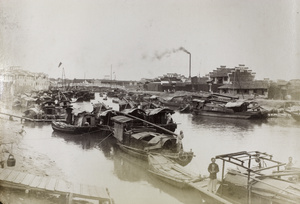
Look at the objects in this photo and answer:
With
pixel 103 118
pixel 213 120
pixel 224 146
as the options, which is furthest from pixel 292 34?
pixel 213 120

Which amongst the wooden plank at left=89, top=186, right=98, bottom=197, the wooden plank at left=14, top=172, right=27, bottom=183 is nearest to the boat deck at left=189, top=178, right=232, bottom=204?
the wooden plank at left=89, top=186, right=98, bottom=197

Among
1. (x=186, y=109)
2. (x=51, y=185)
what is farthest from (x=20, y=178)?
(x=186, y=109)

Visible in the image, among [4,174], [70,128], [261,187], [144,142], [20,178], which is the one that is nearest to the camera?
[261,187]

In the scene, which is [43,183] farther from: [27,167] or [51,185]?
[27,167]

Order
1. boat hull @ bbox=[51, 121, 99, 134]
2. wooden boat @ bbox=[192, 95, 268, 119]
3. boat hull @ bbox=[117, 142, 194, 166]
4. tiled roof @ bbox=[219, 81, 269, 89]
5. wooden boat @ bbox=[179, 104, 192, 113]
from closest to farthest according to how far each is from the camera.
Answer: tiled roof @ bbox=[219, 81, 269, 89], boat hull @ bbox=[117, 142, 194, 166], boat hull @ bbox=[51, 121, 99, 134], wooden boat @ bbox=[192, 95, 268, 119], wooden boat @ bbox=[179, 104, 192, 113]

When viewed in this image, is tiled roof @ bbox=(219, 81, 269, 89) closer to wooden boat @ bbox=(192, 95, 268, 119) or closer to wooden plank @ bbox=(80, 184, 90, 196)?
wooden boat @ bbox=(192, 95, 268, 119)

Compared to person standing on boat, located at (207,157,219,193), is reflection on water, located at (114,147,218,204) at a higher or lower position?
lower

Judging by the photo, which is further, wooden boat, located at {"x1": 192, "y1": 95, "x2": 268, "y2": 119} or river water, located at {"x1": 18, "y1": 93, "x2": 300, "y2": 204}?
wooden boat, located at {"x1": 192, "y1": 95, "x2": 268, "y2": 119}
